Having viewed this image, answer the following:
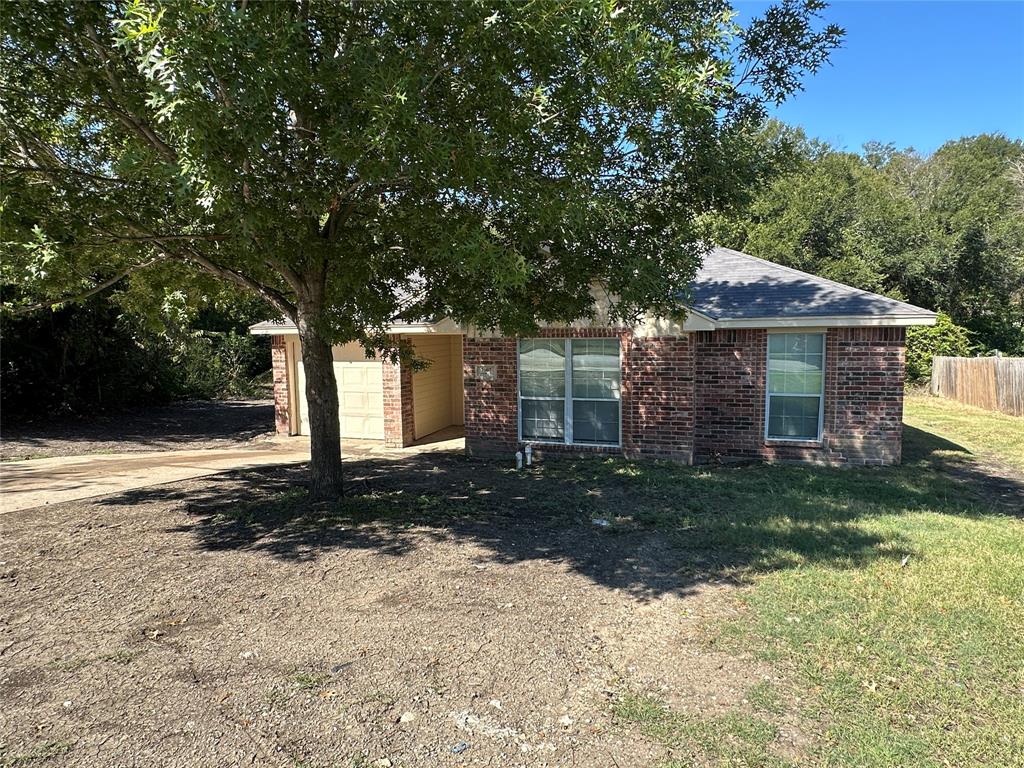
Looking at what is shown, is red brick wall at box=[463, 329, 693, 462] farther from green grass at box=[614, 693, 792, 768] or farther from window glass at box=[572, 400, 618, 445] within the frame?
green grass at box=[614, 693, 792, 768]

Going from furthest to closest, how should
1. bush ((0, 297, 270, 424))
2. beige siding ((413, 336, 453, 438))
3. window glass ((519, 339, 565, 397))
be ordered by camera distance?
1. bush ((0, 297, 270, 424))
2. beige siding ((413, 336, 453, 438))
3. window glass ((519, 339, 565, 397))

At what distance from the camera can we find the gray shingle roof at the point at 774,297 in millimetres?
10297

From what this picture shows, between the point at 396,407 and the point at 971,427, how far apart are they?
529 inches

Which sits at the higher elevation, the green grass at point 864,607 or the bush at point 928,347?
the bush at point 928,347

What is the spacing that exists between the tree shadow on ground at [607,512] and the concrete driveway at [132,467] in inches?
31.2

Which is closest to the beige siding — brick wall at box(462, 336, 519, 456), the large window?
brick wall at box(462, 336, 519, 456)

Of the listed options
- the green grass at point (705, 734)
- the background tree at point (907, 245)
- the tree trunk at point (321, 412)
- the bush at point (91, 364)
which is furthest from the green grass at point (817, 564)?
the background tree at point (907, 245)

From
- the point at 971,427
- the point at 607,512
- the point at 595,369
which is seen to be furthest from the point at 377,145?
the point at 971,427

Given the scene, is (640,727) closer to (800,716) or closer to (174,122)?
(800,716)

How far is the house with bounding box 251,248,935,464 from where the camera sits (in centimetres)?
1040

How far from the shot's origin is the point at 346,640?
4.39 meters

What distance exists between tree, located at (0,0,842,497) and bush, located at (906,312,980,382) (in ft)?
66.7

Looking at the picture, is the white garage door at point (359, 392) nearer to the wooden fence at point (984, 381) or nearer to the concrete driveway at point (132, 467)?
the concrete driveway at point (132, 467)

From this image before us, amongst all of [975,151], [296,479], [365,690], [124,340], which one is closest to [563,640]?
[365,690]
